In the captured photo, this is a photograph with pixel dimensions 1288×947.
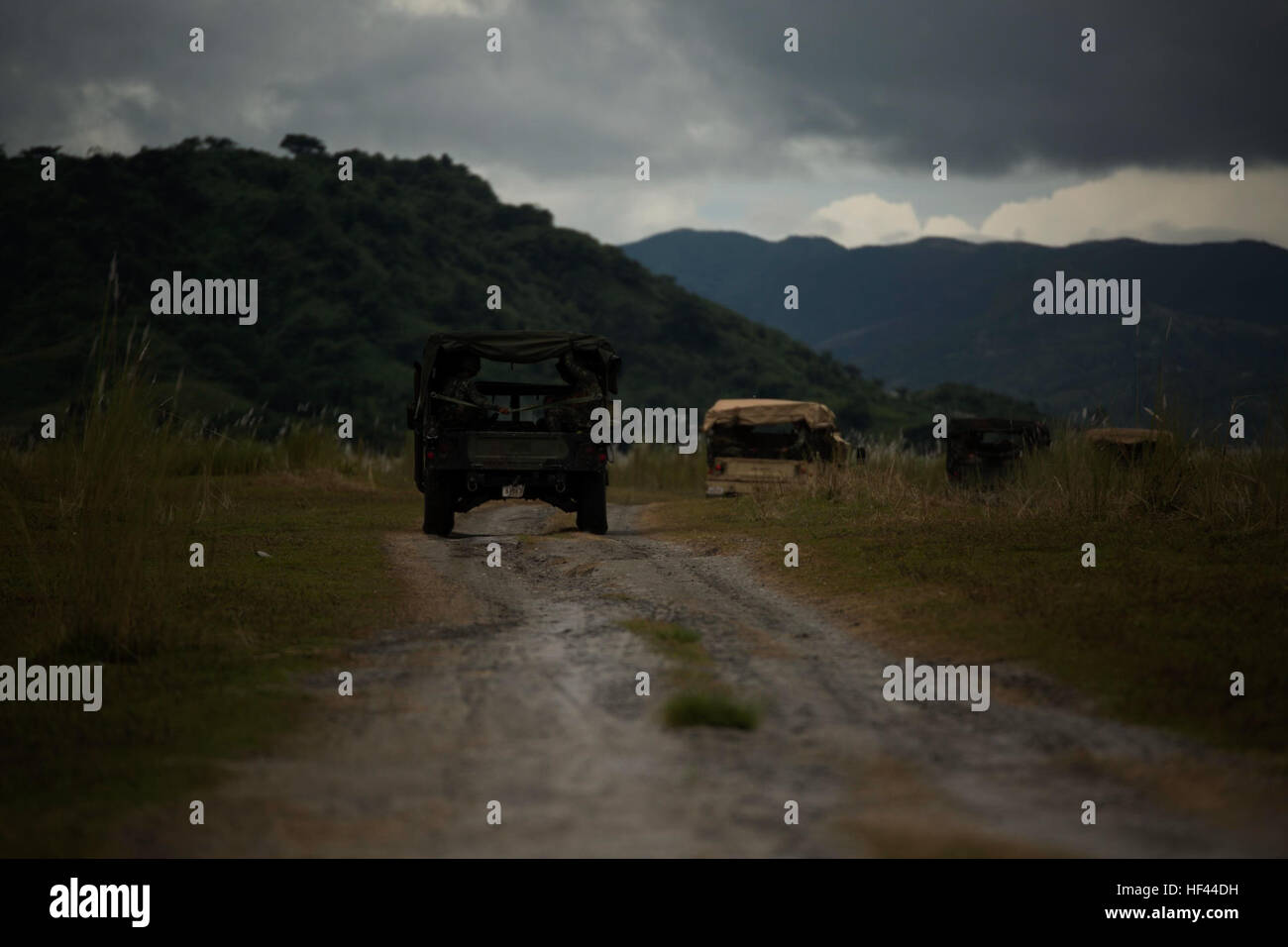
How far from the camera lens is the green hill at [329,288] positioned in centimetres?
7812

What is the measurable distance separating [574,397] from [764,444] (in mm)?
10647

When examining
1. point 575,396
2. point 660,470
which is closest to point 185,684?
point 575,396

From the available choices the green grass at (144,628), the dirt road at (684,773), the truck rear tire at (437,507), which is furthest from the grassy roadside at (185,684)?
the truck rear tire at (437,507)

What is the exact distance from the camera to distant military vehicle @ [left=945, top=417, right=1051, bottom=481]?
25984 millimetres

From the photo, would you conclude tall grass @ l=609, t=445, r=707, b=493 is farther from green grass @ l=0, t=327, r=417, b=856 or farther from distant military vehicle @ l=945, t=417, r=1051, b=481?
green grass @ l=0, t=327, r=417, b=856

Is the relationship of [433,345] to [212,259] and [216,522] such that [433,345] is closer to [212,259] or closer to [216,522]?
[216,522]

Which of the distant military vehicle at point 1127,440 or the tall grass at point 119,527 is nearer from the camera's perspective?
the tall grass at point 119,527

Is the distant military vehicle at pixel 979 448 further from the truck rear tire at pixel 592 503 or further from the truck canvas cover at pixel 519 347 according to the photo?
the truck rear tire at pixel 592 503

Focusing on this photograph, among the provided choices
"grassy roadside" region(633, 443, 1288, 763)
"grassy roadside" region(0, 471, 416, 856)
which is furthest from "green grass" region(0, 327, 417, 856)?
"grassy roadside" region(633, 443, 1288, 763)

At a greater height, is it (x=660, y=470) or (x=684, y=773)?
(x=660, y=470)

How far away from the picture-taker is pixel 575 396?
1802 centimetres

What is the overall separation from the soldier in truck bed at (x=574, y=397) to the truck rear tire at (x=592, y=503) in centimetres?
94

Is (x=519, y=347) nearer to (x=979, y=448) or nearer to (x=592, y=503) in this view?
(x=592, y=503)

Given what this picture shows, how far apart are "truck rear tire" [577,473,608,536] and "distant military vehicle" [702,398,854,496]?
26.8 ft
